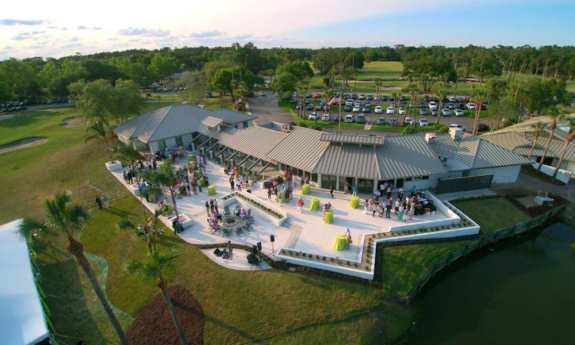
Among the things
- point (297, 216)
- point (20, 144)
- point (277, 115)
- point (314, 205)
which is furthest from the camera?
point (277, 115)

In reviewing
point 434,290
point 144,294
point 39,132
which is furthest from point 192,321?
point 39,132

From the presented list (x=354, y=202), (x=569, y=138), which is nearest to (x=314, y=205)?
(x=354, y=202)

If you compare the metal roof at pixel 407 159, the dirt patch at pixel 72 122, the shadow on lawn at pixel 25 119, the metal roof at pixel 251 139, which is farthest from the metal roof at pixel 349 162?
the shadow on lawn at pixel 25 119

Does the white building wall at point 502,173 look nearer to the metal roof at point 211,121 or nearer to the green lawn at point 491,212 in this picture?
the green lawn at point 491,212

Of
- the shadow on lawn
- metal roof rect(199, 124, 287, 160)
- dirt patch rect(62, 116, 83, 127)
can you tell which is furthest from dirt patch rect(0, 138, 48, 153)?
metal roof rect(199, 124, 287, 160)

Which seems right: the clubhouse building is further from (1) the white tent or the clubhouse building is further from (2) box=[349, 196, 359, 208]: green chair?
(1) the white tent

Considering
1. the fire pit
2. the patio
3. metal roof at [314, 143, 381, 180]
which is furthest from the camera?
metal roof at [314, 143, 381, 180]

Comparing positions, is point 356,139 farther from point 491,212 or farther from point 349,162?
point 491,212
